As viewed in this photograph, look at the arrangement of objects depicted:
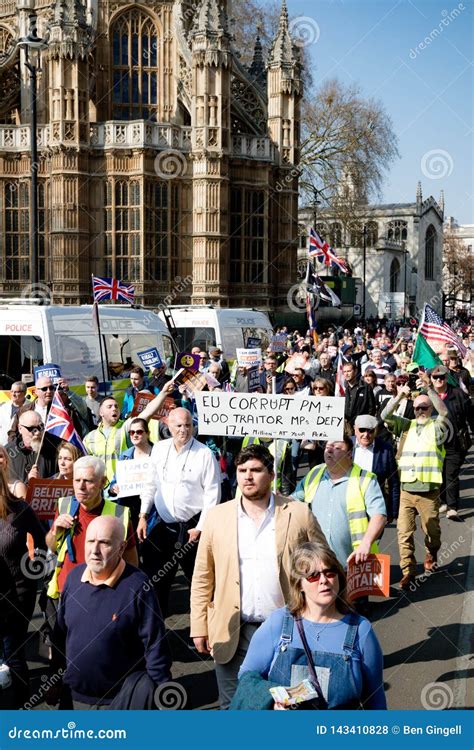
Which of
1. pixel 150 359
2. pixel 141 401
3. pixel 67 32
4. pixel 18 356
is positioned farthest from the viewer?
pixel 67 32

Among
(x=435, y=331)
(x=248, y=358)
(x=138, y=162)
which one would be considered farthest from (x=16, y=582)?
(x=138, y=162)

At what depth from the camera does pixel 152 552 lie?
6559 millimetres

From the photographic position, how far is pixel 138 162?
30.4 metres

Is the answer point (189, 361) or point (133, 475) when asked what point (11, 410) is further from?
point (189, 361)

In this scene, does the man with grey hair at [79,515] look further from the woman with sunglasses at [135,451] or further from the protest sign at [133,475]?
the woman with sunglasses at [135,451]

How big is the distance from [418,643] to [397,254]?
70.7 metres

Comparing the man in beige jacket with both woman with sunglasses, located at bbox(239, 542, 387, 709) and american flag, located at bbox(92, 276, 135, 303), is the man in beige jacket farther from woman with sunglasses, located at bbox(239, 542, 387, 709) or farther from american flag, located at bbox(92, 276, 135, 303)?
american flag, located at bbox(92, 276, 135, 303)

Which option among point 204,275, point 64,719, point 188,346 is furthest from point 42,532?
point 204,275

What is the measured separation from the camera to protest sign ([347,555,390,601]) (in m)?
5.53

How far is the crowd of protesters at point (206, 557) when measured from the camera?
11.5 ft

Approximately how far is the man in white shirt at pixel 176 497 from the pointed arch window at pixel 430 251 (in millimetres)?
83841

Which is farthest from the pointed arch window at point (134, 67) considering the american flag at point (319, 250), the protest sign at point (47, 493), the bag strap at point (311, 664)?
the bag strap at point (311, 664)

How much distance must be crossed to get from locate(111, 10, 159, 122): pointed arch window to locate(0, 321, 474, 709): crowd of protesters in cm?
2726

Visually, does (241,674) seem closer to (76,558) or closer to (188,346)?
(76,558)
